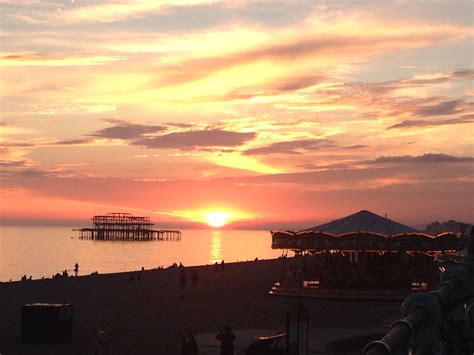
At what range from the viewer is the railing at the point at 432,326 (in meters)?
2.83

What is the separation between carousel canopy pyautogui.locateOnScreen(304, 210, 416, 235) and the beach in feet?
11.1

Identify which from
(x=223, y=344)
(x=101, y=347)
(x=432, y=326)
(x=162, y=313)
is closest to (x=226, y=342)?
(x=223, y=344)

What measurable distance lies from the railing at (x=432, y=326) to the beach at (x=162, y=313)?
14610 millimetres

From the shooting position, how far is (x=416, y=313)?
3.30m

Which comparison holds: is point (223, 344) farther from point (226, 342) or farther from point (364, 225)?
point (364, 225)

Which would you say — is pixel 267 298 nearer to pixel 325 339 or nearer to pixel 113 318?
pixel 113 318

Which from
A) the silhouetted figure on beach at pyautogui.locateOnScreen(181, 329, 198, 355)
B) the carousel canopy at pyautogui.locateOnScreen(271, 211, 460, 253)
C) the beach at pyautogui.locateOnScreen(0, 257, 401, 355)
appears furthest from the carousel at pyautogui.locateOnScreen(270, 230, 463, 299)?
the silhouetted figure on beach at pyautogui.locateOnScreen(181, 329, 198, 355)

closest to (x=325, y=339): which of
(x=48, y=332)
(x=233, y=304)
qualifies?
(x=48, y=332)

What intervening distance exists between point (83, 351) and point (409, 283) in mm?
21419

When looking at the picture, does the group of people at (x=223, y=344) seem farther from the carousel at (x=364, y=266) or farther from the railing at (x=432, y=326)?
the carousel at (x=364, y=266)

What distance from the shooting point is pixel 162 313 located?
30.7 m

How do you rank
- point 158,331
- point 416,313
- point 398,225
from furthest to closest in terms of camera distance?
1. point 398,225
2. point 158,331
3. point 416,313

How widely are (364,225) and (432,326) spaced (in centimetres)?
3370

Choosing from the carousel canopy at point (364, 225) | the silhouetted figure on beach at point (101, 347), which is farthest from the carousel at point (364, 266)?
the silhouetted figure on beach at point (101, 347)
